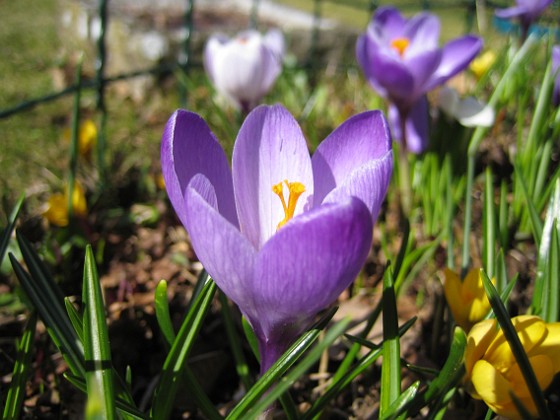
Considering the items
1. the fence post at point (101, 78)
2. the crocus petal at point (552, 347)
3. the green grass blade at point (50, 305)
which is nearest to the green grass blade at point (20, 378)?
the green grass blade at point (50, 305)

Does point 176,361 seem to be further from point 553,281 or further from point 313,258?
point 553,281

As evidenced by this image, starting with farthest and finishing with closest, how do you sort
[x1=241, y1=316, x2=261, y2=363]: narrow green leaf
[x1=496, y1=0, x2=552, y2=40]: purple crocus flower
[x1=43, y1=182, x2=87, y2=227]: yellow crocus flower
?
1. [x1=496, y1=0, x2=552, y2=40]: purple crocus flower
2. [x1=43, y1=182, x2=87, y2=227]: yellow crocus flower
3. [x1=241, y1=316, x2=261, y2=363]: narrow green leaf

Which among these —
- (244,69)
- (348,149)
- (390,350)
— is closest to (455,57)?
(244,69)

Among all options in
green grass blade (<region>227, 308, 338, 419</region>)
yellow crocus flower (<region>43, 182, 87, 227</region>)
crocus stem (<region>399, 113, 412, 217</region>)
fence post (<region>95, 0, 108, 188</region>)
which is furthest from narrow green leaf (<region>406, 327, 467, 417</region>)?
fence post (<region>95, 0, 108, 188</region>)

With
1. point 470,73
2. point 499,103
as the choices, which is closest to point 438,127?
point 499,103

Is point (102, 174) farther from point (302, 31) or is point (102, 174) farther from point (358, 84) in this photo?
point (302, 31)

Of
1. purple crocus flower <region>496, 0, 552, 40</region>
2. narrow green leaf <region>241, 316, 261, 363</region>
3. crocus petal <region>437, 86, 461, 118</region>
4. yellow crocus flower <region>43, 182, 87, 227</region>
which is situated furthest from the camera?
purple crocus flower <region>496, 0, 552, 40</region>

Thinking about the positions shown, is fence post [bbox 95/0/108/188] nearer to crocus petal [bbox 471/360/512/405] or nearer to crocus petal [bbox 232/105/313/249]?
crocus petal [bbox 232/105/313/249]
